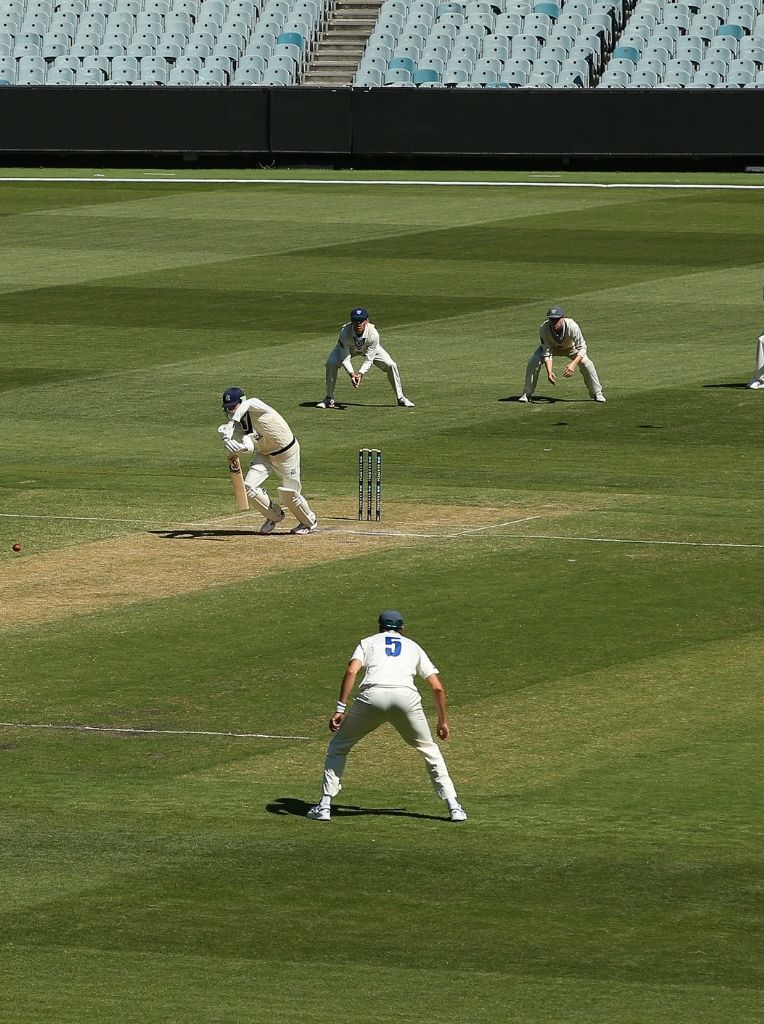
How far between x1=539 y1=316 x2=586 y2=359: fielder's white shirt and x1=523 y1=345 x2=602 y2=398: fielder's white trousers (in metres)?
0.14

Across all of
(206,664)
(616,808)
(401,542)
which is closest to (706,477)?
(401,542)

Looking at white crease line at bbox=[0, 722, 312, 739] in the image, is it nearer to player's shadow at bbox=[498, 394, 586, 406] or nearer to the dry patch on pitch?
the dry patch on pitch

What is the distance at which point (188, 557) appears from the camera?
22047 millimetres

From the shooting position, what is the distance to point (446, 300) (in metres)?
41.2

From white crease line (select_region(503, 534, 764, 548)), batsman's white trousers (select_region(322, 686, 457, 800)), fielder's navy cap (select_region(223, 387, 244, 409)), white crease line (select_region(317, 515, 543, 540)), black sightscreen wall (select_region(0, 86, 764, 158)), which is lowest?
white crease line (select_region(317, 515, 543, 540))

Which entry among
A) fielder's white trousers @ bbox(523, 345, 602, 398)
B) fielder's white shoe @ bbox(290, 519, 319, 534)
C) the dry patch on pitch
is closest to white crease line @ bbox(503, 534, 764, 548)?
the dry patch on pitch

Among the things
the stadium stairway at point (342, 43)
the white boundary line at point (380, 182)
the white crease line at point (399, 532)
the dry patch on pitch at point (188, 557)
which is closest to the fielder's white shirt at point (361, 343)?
the dry patch on pitch at point (188, 557)

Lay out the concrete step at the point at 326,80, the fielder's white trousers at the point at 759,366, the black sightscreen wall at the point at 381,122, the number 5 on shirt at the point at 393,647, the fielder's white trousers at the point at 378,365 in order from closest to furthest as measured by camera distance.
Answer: the number 5 on shirt at the point at 393,647, the fielder's white trousers at the point at 378,365, the fielder's white trousers at the point at 759,366, the black sightscreen wall at the point at 381,122, the concrete step at the point at 326,80

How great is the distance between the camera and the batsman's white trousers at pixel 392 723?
13336mm

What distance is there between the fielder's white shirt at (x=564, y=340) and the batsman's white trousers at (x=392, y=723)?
56.6 feet

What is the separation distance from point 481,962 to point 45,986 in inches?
90.1

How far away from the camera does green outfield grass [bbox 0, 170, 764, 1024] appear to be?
1150 centimetres

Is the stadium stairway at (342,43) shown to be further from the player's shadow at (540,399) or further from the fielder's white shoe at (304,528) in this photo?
the fielder's white shoe at (304,528)

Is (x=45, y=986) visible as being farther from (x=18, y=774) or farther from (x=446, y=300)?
(x=446, y=300)
